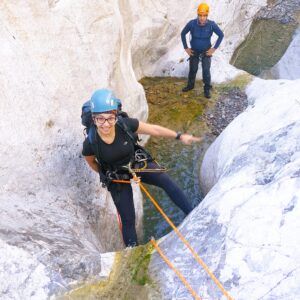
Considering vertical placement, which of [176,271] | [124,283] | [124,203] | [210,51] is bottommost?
[124,283]

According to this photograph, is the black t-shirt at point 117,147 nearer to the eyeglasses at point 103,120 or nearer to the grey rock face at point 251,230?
the eyeglasses at point 103,120

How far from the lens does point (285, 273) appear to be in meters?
4.21

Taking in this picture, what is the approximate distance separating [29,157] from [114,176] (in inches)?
58.4

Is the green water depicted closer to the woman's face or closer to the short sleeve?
the short sleeve

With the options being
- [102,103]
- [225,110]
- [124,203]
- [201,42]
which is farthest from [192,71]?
[102,103]

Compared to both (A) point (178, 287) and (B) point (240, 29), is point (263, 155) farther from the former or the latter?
(B) point (240, 29)

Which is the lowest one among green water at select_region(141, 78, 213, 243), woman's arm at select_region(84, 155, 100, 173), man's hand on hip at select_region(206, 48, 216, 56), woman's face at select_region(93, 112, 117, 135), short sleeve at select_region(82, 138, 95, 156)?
green water at select_region(141, 78, 213, 243)

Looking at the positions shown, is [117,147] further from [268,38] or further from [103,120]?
[268,38]

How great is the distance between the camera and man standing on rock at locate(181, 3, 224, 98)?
11983 mm

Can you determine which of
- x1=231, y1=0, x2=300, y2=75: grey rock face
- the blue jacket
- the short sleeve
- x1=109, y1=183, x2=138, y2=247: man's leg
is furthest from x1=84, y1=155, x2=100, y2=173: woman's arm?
x1=231, y1=0, x2=300, y2=75: grey rock face

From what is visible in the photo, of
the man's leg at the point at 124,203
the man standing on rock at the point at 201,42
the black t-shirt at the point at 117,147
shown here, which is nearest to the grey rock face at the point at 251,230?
the man's leg at the point at 124,203

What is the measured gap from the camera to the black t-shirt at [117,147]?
233 inches

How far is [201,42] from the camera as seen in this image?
1228 cm

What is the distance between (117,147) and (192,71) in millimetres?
7667
